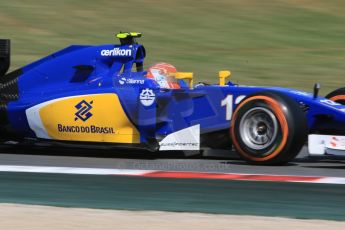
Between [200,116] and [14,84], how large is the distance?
233 centimetres

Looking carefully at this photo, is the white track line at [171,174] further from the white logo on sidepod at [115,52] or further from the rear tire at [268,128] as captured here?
the white logo on sidepod at [115,52]

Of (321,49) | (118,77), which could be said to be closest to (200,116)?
(118,77)

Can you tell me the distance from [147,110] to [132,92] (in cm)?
26

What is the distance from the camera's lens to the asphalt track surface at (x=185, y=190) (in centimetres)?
586

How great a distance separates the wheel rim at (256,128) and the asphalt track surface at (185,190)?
26 centimetres

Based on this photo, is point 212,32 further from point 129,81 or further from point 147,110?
point 147,110

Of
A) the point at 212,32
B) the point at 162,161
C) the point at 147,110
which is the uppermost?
the point at 212,32

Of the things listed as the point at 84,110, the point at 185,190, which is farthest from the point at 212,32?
the point at 185,190

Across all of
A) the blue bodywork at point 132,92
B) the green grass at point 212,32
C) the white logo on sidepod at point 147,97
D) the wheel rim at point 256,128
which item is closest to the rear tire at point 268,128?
the wheel rim at point 256,128

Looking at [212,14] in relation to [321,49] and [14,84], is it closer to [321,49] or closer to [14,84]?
[321,49]

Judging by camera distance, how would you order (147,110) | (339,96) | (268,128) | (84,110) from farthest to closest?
1. (339,96)
2. (84,110)
3. (147,110)
4. (268,128)

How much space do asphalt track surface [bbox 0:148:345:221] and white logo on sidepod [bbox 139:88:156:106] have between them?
0.67 metres

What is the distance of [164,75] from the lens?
29.0 ft

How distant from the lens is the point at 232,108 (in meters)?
8.31
